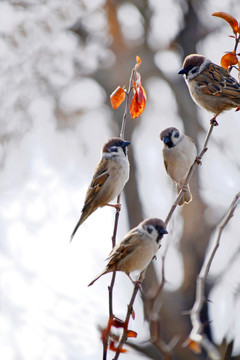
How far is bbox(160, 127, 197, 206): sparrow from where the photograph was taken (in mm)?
4395

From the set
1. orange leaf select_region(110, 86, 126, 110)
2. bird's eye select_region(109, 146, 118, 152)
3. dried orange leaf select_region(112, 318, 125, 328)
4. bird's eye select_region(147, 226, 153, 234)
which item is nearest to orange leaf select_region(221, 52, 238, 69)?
orange leaf select_region(110, 86, 126, 110)

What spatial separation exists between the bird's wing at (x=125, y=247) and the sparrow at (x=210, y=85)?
101cm

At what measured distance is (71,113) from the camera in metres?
11.0

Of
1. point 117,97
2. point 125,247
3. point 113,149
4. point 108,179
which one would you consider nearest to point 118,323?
point 125,247

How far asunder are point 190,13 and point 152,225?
8.37 m

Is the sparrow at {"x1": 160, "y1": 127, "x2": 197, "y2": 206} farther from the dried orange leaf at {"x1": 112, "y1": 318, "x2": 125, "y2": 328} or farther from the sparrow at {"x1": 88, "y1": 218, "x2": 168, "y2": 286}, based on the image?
the dried orange leaf at {"x1": 112, "y1": 318, "x2": 125, "y2": 328}

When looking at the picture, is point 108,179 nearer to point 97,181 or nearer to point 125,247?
point 97,181

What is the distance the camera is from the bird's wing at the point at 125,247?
347 centimetres

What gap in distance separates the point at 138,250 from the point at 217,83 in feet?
4.26

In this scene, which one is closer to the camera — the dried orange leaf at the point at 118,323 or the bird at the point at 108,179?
the dried orange leaf at the point at 118,323

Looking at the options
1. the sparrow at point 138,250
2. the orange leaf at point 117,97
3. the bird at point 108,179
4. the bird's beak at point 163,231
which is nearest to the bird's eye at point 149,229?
the sparrow at point 138,250

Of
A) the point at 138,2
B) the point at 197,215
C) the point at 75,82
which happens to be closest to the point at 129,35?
the point at 138,2

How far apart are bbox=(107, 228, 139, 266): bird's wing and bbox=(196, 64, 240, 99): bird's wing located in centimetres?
109

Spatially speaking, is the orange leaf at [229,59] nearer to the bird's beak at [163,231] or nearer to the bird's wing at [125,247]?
the bird's beak at [163,231]
